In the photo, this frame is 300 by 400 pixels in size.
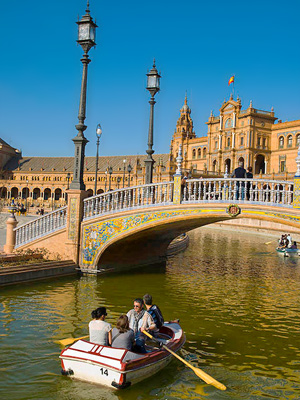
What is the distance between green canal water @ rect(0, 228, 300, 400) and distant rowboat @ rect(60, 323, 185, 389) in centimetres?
22

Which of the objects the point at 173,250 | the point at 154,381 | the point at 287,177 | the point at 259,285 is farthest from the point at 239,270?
the point at 287,177

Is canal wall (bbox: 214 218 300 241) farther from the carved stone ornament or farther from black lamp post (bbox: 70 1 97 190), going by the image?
black lamp post (bbox: 70 1 97 190)

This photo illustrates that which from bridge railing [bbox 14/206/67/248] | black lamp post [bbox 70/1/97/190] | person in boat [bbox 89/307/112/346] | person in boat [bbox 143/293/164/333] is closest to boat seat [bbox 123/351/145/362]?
person in boat [bbox 89/307/112/346]

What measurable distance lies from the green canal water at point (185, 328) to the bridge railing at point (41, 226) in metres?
2.66

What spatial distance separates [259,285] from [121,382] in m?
11.2

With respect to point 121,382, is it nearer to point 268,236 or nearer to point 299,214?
point 299,214

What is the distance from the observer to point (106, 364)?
752 centimetres

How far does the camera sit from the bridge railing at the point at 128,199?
16828mm

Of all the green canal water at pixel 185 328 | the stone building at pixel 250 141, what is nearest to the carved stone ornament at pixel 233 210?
the green canal water at pixel 185 328

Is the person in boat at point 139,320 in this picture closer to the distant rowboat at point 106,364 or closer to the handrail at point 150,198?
the distant rowboat at point 106,364

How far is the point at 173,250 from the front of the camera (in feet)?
86.9

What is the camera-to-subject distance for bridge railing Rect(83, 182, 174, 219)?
16.8m

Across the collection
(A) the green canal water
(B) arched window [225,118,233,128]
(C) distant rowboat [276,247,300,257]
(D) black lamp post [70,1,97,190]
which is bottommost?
(C) distant rowboat [276,247,300,257]

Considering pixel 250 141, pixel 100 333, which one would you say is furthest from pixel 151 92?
pixel 250 141
